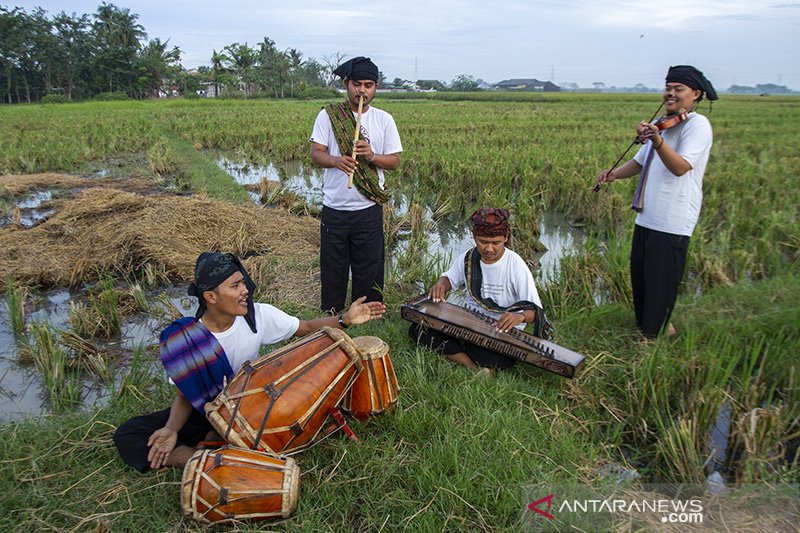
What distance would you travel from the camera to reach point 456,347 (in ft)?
9.81

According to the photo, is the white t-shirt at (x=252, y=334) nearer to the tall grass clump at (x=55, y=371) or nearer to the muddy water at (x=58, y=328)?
the muddy water at (x=58, y=328)

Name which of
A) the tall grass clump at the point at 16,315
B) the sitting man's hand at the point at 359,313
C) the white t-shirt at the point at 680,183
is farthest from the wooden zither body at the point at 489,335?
the tall grass clump at the point at 16,315

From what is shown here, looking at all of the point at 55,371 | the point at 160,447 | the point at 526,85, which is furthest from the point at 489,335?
the point at 526,85

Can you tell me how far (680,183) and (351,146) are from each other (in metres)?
1.92

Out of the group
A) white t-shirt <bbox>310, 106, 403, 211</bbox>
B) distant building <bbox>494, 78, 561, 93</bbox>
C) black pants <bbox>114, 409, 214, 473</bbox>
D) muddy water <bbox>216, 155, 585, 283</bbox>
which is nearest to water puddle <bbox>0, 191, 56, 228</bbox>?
muddy water <bbox>216, 155, 585, 283</bbox>

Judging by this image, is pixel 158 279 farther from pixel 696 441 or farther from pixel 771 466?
pixel 771 466

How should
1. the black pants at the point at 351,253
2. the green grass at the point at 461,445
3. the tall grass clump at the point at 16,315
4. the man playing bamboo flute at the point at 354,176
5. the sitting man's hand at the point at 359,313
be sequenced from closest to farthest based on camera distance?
the green grass at the point at 461,445 < the sitting man's hand at the point at 359,313 < the man playing bamboo flute at the point at 354,176 < the black pants at the point at 351,253 < the tall grass clump at the point at 16,315

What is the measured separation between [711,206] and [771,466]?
4.68 m

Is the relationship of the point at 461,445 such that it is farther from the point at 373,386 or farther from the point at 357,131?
the point at 357,131

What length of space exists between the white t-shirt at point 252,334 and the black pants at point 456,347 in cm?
88

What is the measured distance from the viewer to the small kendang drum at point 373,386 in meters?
2.38

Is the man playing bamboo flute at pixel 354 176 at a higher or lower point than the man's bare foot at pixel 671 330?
higher

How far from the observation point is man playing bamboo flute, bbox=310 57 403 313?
3119mm

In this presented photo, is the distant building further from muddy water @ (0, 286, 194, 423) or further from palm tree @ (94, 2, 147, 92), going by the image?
muddy water @ (0, 286, 194, 423)
